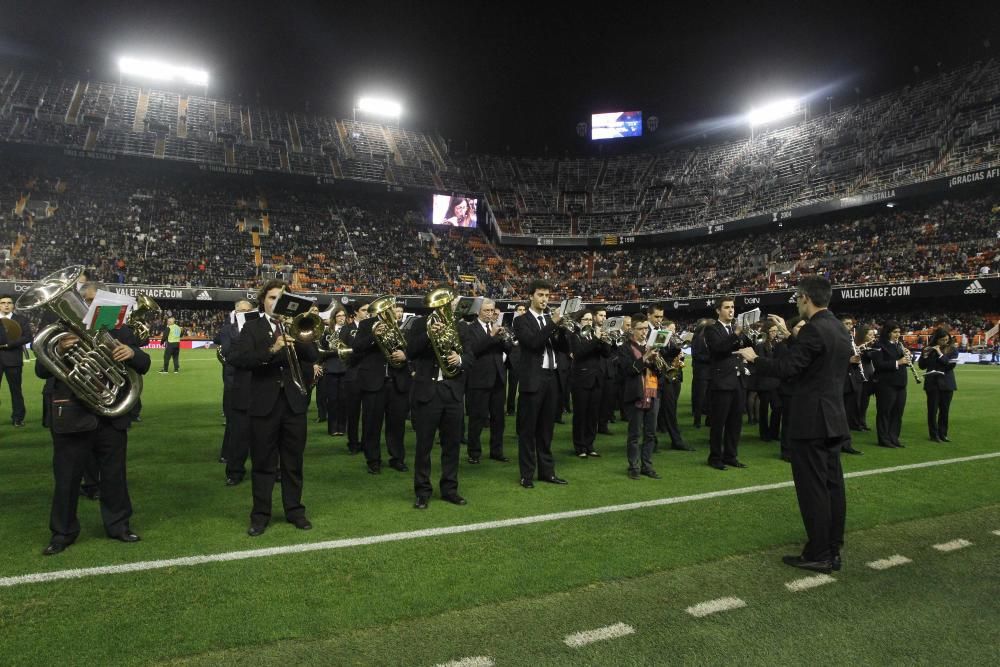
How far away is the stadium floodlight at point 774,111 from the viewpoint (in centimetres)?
4934

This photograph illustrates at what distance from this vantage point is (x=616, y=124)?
190 ft

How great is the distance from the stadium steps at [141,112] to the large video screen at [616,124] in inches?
1473

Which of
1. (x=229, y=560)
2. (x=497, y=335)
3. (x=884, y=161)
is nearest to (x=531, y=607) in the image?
(x=229, y=560)

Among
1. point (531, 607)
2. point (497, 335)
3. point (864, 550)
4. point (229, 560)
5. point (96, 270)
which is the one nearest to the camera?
point (531, 607)

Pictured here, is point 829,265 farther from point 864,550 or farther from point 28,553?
point 28,553

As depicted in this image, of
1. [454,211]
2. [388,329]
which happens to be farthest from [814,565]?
[454,211]

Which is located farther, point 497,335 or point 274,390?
point 497,335

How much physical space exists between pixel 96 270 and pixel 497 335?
37918 millimetres

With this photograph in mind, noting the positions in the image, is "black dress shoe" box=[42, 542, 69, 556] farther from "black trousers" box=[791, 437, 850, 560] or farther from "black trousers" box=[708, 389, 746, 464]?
"black trousers" box=[708, 389, 746, 464]

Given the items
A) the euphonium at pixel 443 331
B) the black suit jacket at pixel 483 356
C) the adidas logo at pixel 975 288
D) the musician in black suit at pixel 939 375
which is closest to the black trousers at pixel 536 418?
the black suit jacket at pixel 483 356

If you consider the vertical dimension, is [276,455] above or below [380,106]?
below

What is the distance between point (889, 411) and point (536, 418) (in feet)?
20.2

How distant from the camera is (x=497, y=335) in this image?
274 inches

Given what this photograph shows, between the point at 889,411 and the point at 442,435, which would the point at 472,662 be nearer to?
the point at 442,435
